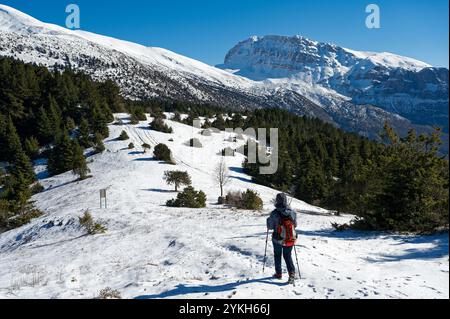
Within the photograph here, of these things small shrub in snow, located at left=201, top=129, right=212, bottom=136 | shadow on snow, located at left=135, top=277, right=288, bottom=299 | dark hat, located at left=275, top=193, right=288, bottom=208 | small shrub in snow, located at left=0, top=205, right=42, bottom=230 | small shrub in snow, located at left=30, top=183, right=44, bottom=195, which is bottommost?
small shrub in snow, located at left=0, top=205, right=42, bottom=230

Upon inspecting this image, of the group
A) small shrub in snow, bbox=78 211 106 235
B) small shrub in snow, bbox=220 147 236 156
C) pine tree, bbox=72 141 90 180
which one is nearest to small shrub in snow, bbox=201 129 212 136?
small shrub in snow, bbox=220 147 236 156

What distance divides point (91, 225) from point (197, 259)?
8776 millimetres

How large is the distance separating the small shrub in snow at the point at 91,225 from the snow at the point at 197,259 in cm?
42

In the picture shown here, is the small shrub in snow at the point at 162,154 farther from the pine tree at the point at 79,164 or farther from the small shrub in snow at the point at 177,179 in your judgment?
the small shrub in snow at the point at 177,179

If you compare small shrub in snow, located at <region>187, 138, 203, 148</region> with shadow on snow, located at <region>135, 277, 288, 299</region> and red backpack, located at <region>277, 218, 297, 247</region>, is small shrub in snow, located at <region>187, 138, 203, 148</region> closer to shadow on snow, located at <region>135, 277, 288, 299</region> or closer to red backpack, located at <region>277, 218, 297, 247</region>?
shadow on snow, located at <region>135, 277, 288, 299</region>

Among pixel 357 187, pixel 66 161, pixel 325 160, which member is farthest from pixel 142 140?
pixel 357 187

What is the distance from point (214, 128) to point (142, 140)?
19.1 m

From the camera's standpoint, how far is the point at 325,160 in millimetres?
62469

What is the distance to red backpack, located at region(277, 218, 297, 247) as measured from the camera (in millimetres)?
8805

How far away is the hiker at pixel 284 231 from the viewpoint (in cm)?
877

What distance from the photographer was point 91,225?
59.1 ft

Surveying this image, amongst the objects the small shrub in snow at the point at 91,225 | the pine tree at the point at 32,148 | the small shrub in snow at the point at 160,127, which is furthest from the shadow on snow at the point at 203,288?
the small shrub in snow at the point at 160,127

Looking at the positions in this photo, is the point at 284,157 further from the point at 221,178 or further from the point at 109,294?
the point at 109,294
